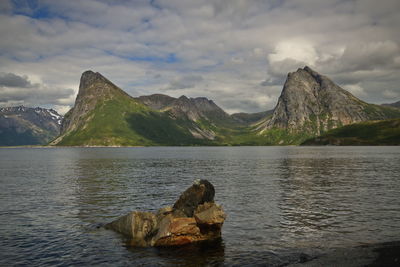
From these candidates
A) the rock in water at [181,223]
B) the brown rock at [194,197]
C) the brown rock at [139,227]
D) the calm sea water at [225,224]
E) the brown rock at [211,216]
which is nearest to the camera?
the calm sea water at [225,224]

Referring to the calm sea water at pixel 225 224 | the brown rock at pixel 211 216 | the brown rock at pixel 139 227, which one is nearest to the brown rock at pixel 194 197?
the brown rock at pixel 211 216

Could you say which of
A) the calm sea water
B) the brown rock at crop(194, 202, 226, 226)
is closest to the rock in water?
the brown rock at crop(194, 202, 226, 226)

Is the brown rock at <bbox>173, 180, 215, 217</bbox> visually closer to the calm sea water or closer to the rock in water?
the rock in water

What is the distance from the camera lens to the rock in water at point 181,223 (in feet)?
98.7

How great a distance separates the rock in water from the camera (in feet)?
98.7

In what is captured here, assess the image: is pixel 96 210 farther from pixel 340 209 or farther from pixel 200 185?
pixel 340 209

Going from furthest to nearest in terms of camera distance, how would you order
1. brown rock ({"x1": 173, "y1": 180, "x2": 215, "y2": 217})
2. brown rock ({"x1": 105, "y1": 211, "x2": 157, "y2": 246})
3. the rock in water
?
brown rock ({"x1": 173, "y1": 180, "x2": 215, "y2": 217})
brown rock ({"x1": 105, "y1": 211, "x2": 157, "y2": 246})
the rock in water

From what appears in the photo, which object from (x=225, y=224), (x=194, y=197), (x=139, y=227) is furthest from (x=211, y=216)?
(x=139, y=227)

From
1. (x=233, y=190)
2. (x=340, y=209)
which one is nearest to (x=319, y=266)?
(x=340, y=209)

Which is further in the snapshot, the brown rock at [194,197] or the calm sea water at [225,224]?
the brown rock at [194,197]

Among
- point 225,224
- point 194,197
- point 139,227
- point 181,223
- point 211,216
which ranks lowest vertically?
point 225,224

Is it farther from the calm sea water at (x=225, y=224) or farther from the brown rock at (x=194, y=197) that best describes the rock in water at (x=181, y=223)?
the calm sea water at (x=225, y=224)

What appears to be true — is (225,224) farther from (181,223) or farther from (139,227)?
(139,227)

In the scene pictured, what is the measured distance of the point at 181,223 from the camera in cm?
3061
